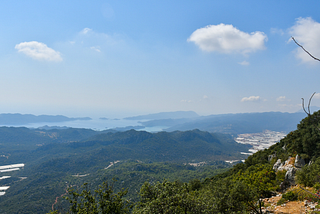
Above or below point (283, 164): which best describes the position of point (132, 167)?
below

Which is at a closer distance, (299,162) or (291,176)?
(291,176)

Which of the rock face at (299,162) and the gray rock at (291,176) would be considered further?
the rock face at (299,162)

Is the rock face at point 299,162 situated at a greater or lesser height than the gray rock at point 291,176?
greater

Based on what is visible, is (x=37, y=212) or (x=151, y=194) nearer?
(x=151, y=194)

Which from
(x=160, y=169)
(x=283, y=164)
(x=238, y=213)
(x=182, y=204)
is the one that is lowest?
(x=160, y=169)

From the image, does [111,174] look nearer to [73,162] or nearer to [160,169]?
[160,169]

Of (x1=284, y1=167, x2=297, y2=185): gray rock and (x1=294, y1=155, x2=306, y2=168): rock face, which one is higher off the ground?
(x1=294, y1=155, x2=306, y2=168): rock face

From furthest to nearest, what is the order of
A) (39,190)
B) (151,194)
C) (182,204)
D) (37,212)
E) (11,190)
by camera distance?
(11,190), (39,190), (37,212), (151,194), (182,204)

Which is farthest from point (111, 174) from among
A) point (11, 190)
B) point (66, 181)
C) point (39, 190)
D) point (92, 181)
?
point (11, 190)

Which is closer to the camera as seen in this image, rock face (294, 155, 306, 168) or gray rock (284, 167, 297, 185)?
gray rock (284, 167, 297, 185)

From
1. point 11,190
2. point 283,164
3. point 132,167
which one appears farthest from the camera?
point 132,167

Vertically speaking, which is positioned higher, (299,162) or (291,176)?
(299,162)
